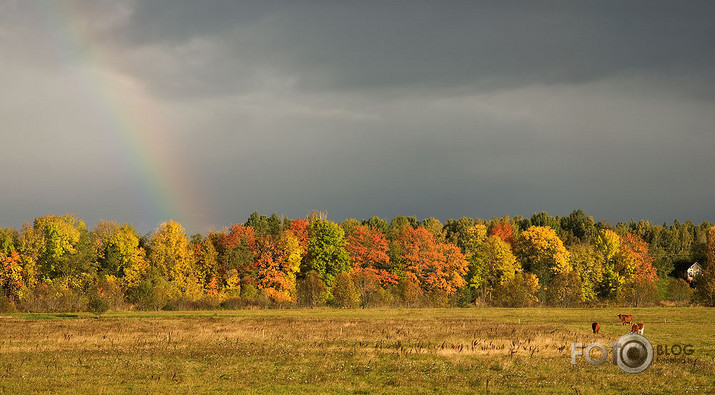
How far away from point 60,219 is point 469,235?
86451 mm

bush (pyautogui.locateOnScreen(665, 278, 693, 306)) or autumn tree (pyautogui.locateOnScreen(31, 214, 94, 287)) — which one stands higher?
autumn tree (pyautogui.locateOnScreen(31, 214, 94, 287))

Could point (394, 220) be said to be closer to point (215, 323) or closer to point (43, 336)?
point (215, 323)

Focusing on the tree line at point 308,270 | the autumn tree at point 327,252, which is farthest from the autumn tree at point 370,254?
the autumn tree at point 327,252

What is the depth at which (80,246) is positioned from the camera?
96125 mm

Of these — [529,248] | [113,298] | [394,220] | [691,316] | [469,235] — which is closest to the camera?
[691,316]

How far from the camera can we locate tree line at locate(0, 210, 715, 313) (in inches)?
3610

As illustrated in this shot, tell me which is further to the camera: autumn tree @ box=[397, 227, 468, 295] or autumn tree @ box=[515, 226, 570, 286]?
autumn tree @ box=[515, 226, 570, 286]

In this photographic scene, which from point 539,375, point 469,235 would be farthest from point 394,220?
point 539,375

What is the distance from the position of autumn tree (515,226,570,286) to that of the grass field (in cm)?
5298

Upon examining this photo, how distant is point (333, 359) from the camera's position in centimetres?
3609

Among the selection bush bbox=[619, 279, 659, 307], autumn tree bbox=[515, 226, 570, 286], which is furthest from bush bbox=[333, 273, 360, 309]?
bush bbox=[619, 279, 659, 307]

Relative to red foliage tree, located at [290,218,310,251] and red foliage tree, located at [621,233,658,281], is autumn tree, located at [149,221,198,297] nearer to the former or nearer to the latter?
red foliage tree, located at [290,218,310,251]

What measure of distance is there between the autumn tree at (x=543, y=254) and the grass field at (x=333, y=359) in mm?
52978

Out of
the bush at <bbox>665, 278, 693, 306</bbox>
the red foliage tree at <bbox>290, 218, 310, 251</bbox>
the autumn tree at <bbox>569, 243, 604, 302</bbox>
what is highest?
the red foliage tree at <bbox>290, 218, 310, 251</bbox>
